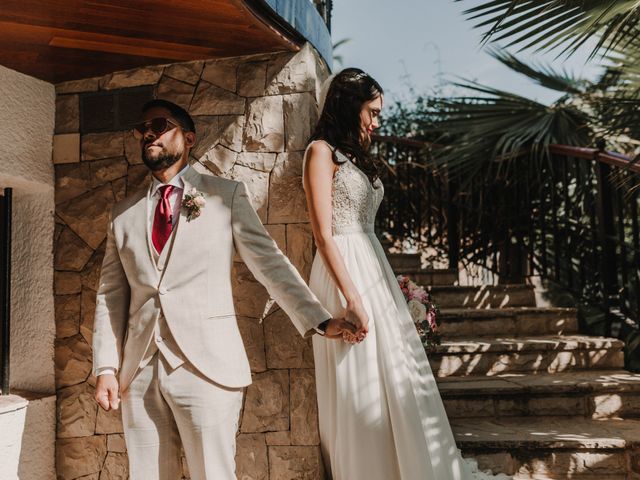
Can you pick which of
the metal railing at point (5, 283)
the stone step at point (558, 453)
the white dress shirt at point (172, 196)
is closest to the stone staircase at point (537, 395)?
the stone step at point (558, 453)

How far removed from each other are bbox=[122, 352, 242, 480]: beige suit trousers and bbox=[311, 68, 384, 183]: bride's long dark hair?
1.13m

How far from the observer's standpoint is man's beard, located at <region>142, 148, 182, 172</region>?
2.16 m

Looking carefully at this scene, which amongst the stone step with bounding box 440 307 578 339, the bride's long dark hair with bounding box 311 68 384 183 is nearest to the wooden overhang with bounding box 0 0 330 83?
the bride's long dark hair with bounding box 311 68 384 183

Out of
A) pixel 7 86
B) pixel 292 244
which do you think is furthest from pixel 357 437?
pixel 7 86

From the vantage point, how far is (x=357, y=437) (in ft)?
7.50

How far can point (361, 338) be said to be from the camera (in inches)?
87.7

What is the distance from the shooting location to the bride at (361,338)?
7.46 ft

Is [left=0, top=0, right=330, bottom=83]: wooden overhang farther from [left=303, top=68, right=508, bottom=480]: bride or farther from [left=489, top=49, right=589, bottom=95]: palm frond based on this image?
[left=489, top=49, right=589, bottom=95]: palm frond

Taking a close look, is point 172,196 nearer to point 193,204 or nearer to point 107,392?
point 193,204

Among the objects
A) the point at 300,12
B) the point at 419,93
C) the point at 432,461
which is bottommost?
the point at 432,461

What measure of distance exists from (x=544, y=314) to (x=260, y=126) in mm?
2766

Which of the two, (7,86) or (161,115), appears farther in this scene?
(7,86)

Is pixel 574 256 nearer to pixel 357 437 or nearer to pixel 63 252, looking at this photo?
pixel 357 437

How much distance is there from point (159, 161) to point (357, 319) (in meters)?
0.97
